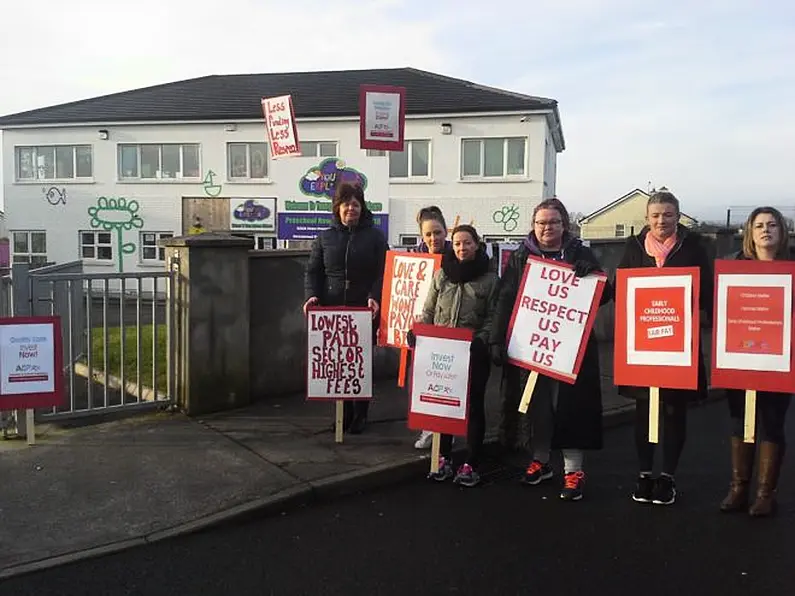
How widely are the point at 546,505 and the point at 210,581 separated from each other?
7.24 ft

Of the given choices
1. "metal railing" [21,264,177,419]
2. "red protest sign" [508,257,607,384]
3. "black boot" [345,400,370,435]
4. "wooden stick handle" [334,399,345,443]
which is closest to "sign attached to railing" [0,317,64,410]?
"metal railing" [21,264,177,419]

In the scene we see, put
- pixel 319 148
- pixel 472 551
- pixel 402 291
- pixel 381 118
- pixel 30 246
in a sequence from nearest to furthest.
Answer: pixel 472 551 < pixel 402 291 < pixel 381 118 < pixel 319 148 < pixel 30 246

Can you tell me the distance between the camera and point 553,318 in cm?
470

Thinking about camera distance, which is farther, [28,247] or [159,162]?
[28,247]

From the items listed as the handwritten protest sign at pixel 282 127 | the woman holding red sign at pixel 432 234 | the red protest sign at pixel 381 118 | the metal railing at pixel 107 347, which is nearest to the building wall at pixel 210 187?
the handwritten protest sign at pixel 282 127

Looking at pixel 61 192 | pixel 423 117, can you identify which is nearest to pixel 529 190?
pixel 423 117

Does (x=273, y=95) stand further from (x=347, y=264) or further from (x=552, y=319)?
(x=552, y=319)

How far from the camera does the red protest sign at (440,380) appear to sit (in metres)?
4.96

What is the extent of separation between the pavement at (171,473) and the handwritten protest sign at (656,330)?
66.9 inches

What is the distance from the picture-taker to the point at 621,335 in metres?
4.71

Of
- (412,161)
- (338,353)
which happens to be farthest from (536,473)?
(412,161)

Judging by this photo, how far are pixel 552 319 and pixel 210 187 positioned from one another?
92.8ft

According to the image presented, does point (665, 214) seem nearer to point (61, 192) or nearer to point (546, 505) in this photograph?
point (546, 505)

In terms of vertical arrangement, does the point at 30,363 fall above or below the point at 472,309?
below
